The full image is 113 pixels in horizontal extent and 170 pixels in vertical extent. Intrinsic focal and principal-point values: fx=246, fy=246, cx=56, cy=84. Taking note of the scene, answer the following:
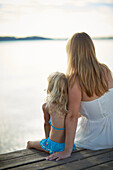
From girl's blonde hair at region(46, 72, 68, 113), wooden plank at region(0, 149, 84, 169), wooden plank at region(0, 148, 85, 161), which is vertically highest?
girl's blonde hair at region(46, 72, 68, 113)

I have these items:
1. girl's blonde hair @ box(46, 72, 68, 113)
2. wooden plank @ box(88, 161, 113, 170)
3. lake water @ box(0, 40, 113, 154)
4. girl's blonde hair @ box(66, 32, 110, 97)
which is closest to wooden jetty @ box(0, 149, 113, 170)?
wooden plank @ box(88, 161, 113, 170)

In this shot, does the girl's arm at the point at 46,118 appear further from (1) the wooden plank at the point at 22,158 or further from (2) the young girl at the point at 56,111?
(1) the wooden plank at the point at 22,158

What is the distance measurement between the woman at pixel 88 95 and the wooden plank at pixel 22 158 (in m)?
0.14

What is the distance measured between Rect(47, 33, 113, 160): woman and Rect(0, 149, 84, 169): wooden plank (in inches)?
5.6

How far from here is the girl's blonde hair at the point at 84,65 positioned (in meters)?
2.24

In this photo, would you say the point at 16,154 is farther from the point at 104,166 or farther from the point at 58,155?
the point at 104,166

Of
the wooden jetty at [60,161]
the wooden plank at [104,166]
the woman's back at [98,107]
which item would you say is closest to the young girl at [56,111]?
the wooden jetty at [60,161]

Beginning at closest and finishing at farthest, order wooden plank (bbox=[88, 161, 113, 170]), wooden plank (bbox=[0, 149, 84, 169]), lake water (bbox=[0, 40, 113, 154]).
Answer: wooden plank (bbox=[88, 161, 113, 170]) < wooden plank (bbox=[0, 149, 84, 169]) < lake water (bbox=[0, 40, 113, 154])

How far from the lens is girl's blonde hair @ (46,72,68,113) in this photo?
2.21 metres

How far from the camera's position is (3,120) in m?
10.1

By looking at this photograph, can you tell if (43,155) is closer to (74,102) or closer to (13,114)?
(74,102)

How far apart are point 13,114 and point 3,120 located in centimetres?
52

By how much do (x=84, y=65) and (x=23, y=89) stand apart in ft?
36.0

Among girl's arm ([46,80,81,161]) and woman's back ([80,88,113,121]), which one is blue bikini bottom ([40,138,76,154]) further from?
woman's back ([80,88,113,121])
